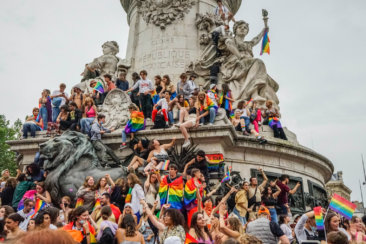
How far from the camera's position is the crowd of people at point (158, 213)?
18.5 ft

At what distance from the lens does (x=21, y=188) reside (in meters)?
10.4

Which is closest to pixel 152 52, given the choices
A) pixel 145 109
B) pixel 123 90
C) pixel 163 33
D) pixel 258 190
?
pixel 163 33

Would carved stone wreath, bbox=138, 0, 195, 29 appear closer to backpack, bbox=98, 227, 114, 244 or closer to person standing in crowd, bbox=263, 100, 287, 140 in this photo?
person standing in crowd, bbox=263, 100, 287, 140

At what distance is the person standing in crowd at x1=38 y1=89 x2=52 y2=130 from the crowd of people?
9.62 feet

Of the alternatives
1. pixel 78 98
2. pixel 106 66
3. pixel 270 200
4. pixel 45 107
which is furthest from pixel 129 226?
pixel 106 66

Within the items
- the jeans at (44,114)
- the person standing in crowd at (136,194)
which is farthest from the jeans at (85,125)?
the person standing in crowd at (136,194)

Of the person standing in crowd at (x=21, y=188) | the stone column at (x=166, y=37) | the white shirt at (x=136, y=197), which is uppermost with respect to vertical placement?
the stone column at (x=166, y=37)

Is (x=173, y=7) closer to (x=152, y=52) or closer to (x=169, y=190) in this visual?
(x=152, y=52)

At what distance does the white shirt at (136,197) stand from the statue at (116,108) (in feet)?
17.7

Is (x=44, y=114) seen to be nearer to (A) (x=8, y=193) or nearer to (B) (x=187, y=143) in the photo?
(A) (x=8, y=193)

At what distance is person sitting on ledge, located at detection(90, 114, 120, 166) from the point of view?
464 inches

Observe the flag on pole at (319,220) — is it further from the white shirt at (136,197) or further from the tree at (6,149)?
the tree at (6,149)

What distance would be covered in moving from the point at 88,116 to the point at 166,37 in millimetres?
6602

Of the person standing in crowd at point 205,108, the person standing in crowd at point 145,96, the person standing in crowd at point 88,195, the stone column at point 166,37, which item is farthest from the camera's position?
the stone column at point 166,37
